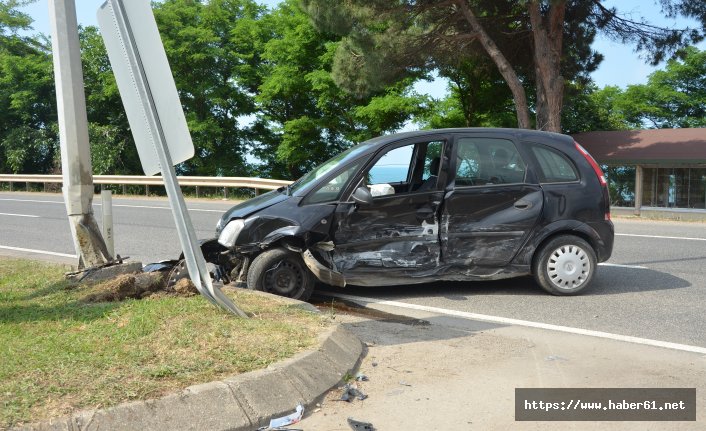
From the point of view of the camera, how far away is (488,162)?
7348 mm

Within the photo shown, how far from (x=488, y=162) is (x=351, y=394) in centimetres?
378

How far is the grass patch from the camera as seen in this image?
3.72 metres

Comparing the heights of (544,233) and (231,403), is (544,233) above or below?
above

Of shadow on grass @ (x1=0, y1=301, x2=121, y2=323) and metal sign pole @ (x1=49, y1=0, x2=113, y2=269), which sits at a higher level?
metal sign pole @ (x1=49, y1=0, x2=113, y2=269)

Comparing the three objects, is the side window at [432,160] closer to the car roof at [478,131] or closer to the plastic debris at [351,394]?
the car roof at [478,131]

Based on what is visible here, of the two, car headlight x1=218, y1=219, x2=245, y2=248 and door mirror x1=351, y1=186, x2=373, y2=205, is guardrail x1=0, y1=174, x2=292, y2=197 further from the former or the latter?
door mirror x1=351, y1=186, x2=373, y2=205

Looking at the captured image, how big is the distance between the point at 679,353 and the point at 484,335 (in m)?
1.51

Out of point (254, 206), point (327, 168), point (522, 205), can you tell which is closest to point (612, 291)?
point (522, 205)

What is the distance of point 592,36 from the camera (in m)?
24.5

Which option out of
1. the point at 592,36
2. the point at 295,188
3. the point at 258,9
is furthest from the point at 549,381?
the point at 258,9

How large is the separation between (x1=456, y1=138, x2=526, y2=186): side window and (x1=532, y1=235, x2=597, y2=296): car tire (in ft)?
2.65

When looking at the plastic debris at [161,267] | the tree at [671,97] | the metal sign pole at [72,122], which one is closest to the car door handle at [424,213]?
the plastic debris at [161,267]

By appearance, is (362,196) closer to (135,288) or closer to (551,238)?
(551,238)

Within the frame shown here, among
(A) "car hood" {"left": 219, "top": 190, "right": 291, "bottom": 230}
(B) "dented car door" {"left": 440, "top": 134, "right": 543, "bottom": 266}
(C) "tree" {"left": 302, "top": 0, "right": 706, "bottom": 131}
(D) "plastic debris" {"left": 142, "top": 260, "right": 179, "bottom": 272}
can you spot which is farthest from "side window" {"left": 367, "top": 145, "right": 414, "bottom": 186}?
(C) "tree" {"left": 302, "top": 0, "right": 706, "bottom": 131}
